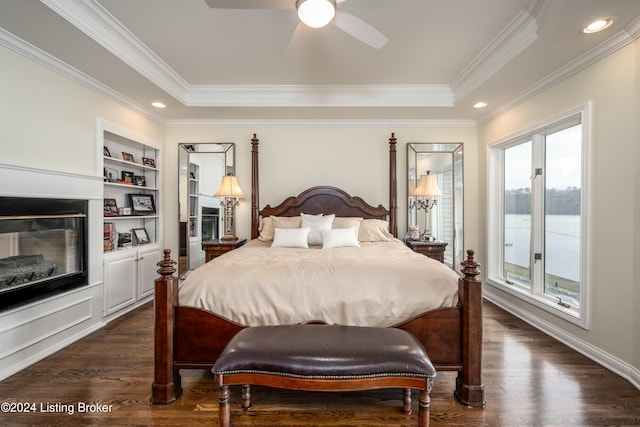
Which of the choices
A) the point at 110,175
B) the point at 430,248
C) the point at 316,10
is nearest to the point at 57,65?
the point at 110,175

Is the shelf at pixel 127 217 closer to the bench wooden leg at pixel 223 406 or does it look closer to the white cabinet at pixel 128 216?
the white cabinet at pixel 128 216

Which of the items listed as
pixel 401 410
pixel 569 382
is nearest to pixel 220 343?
pixel 401 410

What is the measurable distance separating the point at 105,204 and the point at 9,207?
1.15 meters

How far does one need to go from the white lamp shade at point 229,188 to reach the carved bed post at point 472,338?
2.98 metres

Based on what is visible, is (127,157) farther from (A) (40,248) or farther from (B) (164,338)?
(B) (164,338)

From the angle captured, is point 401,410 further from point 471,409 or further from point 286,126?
point 286,126

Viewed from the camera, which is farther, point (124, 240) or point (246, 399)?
point (124, 240)

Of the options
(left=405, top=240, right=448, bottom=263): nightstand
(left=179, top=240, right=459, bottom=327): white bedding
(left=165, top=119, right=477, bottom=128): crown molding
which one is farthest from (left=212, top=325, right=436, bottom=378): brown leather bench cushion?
(left=165, top=119, right=477, bottom=128): crown molding

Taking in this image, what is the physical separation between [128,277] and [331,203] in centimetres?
264

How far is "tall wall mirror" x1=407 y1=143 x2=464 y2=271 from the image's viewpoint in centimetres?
420

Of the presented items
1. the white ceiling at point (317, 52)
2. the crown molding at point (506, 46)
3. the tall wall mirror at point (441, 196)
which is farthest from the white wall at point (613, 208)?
the tall wall mirror at point (441, 196)

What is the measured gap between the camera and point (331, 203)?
413 centimetres

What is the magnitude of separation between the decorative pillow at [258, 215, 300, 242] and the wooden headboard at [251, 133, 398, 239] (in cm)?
27

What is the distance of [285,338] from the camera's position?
5.12 ft
